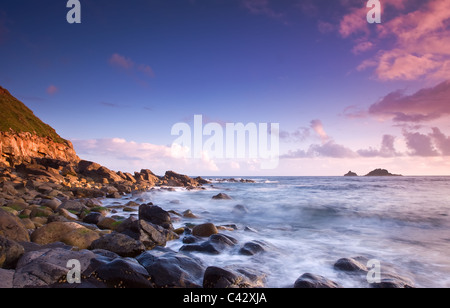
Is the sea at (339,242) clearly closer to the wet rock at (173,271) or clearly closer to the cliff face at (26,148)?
the wet rock at (173,271)

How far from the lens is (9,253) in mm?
4445

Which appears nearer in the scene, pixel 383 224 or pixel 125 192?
pixel 383 224

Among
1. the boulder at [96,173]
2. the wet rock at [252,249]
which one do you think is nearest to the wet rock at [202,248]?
the wet rock at [252,249]

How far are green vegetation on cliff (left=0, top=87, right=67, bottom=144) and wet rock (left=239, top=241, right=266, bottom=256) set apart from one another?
4594 cm

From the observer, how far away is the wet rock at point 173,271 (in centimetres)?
464

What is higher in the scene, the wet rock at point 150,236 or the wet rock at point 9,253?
the wet rock at point 9,253

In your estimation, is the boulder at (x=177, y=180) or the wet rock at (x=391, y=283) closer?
the wet rock at (x=391, y=283)

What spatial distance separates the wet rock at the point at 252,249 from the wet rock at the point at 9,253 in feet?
18.0

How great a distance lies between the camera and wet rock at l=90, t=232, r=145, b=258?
239 inches

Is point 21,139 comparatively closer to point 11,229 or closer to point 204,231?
point 11,229

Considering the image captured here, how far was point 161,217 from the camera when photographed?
9922mm

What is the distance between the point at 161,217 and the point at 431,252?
10349 millimetres
